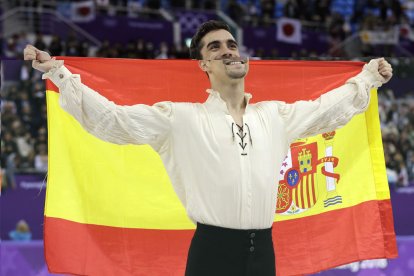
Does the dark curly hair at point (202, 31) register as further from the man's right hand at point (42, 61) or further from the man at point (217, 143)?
the man's right hand at point (42, 61)

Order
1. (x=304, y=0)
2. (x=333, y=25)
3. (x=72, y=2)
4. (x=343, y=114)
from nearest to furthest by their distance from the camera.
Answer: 1. (x=343, y=114)
2. (x=72, y=2)
3. (x=333, y=25)
4. (x=304, y=0)

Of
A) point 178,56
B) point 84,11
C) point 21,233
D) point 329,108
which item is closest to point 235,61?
point 329,108

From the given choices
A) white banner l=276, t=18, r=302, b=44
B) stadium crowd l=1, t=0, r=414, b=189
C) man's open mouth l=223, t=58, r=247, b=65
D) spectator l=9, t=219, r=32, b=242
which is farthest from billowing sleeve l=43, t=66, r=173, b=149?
white banner l=276, t=18, r=302, b=44

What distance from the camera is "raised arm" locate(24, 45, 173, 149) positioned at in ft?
10.8

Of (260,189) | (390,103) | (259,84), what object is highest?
(390,103)

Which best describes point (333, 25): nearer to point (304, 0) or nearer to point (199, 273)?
point (304, 0)

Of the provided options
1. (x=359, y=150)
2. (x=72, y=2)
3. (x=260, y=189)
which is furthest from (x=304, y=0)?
(x=260, y=189)

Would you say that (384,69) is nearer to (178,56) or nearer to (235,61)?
(235,61)

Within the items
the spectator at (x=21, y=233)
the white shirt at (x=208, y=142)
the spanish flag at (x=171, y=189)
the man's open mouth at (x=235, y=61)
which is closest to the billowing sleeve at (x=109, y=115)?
the white shirt at (x=208, y=142)

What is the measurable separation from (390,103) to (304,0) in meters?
7.63

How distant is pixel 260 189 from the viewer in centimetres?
339

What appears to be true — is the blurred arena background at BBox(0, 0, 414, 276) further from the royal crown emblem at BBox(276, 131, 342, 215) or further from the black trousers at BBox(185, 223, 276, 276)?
the black trousers at BBox(185, 223, 276, 276)

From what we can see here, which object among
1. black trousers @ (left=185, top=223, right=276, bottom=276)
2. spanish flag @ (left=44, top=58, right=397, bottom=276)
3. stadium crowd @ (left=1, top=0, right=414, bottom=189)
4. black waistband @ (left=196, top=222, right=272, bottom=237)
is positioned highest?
stadium crowd @ (left=1, top=0, right=414, bottom=189)

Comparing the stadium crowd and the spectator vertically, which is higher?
the stadium crowd
